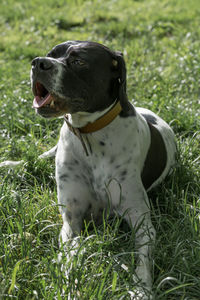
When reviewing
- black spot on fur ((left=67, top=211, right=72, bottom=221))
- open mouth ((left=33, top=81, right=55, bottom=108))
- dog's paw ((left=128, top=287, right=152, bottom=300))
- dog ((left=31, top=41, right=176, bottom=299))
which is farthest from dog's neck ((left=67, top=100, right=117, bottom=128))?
dog's paw ((left=128, top=287, right=152, bottom=300))

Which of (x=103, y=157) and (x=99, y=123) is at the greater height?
(x=99, y=123)

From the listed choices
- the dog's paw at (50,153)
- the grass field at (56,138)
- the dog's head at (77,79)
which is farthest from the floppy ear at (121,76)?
the dog's paw at (50,153)

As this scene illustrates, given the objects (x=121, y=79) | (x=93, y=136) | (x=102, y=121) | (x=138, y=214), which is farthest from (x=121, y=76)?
(x=138, y=214)

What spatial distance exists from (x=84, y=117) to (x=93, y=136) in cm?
14

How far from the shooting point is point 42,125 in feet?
14.4

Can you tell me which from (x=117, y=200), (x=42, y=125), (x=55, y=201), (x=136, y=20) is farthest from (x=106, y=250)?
(x=136, y=20)

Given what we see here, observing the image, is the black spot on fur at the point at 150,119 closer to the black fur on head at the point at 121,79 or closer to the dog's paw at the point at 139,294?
the black fur on head at the point at 121,79

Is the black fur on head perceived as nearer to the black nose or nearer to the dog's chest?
the dog's chest

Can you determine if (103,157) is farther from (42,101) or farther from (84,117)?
(42,101)

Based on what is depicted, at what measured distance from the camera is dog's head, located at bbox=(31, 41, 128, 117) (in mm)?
2723

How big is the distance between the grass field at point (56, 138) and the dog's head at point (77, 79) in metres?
0.64

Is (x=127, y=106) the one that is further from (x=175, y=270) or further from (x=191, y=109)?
(x=191, y=109)

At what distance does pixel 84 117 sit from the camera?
2928 mm

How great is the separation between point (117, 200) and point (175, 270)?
0.58 m
